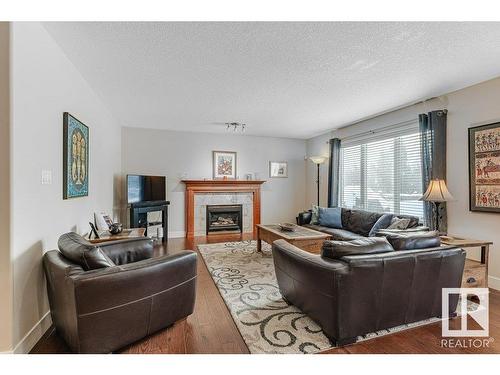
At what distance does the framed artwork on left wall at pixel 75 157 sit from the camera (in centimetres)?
242

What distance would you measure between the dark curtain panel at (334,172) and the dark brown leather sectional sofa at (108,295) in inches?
170

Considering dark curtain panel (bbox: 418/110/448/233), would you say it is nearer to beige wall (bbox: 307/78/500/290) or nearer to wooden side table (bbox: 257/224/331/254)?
beige wall (bbox: 307/78/500/290)

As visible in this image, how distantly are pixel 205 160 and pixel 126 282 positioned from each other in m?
4.69

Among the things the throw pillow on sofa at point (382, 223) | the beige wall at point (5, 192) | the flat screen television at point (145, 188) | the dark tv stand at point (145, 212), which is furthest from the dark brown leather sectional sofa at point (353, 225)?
the beige wall at point (5, 192)

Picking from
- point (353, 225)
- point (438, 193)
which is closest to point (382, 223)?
point (353, 225)

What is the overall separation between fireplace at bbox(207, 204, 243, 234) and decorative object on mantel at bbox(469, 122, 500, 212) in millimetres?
4540

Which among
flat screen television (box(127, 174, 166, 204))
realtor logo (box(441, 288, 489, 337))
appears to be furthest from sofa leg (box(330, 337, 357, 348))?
flat screen television (box(127, 174, 166, 204))

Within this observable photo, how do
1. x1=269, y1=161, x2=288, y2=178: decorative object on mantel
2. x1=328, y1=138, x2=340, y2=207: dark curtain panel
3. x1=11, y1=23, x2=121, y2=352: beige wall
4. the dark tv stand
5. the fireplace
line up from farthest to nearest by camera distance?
x1=269, y1=161, x2=288, y2=178: decorative object on mantel → the fireplace → x1=328, y1=138, x2=340, y2=207: dark curtain panel → the dark tv stand → x1=11, y1=23, x2=121, y2=352: beige wall

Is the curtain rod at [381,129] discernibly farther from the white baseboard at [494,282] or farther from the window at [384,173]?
the white baseboard at [494,282]

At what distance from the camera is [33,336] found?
1.86m

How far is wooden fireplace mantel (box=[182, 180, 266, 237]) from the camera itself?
→ 19.6 ft


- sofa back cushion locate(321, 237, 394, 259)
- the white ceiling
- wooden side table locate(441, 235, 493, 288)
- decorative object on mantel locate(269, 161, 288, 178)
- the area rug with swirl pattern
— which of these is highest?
the white ceiling
